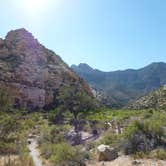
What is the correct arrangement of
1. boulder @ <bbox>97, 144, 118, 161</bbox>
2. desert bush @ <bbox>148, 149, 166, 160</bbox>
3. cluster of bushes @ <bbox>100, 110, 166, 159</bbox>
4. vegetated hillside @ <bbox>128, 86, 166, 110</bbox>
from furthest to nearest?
vegetated hillside @ <bbox>128, 86, 166, 110</bbox>
cluster of bushes @ <bbox>100, 110, 166, 159</bbox>
boulder @ <bbox>97, 144, 118, 161</bbox>
desert bush @ <bbox>148, 149, 166, 160</bbox>

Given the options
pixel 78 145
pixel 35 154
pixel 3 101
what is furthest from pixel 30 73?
pixel 3 101

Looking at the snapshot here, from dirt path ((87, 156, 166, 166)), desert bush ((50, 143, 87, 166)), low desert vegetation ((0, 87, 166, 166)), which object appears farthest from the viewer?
low desert vegetation ((0, 87, 166, 166))

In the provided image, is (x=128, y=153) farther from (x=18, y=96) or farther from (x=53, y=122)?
(x=18, y=96)

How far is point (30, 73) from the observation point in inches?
3248

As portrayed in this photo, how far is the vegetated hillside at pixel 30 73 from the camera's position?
76812mm

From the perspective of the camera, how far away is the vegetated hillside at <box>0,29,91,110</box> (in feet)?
252

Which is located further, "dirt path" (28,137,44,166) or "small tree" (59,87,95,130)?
"small tree" (59,87,95,130)

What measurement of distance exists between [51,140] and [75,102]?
81.3ft

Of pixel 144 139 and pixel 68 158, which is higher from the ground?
pixel 144 139

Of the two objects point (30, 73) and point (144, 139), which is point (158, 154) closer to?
point (144, 139)

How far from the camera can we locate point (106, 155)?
2800 cm

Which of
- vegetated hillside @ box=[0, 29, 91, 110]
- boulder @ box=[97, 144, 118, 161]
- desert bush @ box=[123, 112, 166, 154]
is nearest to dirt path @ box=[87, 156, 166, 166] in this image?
boulder @ box=[97, 144, 118, 161]

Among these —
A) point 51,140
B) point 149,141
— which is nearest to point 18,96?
point 51,140

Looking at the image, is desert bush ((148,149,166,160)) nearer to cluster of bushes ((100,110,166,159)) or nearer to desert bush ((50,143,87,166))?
cluster of bushes ((100,110,166,159))
